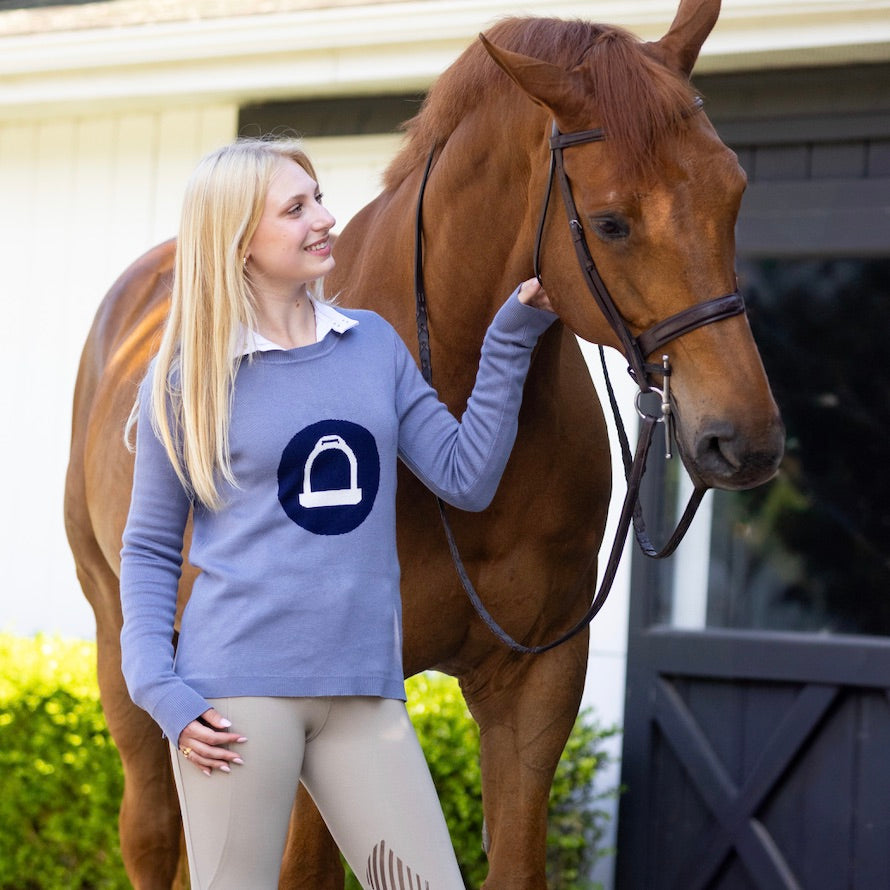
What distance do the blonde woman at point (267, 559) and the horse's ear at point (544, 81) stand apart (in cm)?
37

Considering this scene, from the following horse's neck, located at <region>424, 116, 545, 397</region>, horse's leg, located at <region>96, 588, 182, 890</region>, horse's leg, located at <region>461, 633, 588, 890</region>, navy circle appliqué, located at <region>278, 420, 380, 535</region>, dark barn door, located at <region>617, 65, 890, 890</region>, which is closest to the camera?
navy circle appliqué, located at <region>278, 420, 380, 535</region>

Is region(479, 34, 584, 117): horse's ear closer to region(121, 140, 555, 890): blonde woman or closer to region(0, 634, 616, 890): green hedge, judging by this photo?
region(121, 140, 555, 890): blonde woman

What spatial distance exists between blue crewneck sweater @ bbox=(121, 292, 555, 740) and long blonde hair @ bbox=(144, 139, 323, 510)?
0.03 m

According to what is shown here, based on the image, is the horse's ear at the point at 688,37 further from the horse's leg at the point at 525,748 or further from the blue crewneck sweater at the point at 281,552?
the horse's leg at the point at 525,748

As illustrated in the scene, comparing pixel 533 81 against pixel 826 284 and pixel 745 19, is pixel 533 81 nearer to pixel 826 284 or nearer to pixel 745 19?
pixel 745 19

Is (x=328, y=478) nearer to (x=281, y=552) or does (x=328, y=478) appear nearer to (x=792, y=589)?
(x=281, y=552)

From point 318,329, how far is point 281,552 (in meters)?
0.39

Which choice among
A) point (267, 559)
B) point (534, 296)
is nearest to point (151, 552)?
point (267, 559)

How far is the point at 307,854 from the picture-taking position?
2725 mm

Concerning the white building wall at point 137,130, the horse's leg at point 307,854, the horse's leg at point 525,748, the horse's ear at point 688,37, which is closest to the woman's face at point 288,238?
the horse's ear at point 688,37

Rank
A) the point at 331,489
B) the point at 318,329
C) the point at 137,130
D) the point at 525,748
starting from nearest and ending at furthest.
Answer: the point at 331,489 < the point at 318,329 < the point at 525,748 < the point at 137,130

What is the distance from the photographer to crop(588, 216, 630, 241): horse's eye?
1982 millimetres

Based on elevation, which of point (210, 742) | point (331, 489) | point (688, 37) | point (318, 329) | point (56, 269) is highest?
point (56, 269)

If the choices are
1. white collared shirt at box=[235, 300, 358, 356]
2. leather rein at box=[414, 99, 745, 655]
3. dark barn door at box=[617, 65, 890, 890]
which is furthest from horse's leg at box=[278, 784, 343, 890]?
dark barn door at box=[617, 65, 890, 890]
